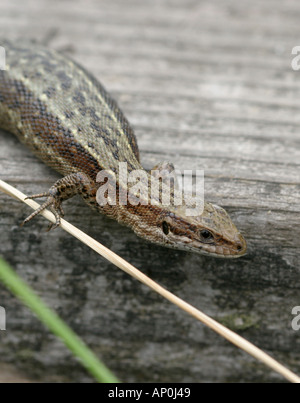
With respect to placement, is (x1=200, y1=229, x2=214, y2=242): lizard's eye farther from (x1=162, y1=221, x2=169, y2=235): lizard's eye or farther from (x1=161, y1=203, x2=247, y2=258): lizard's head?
(x1=162, y1=221, x2=169, y2=235): lizard's eye

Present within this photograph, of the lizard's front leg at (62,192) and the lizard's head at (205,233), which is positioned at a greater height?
the lizard's front leg at (62,192)

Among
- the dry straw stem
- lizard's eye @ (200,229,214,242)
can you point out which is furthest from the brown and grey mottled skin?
the dry straw stem

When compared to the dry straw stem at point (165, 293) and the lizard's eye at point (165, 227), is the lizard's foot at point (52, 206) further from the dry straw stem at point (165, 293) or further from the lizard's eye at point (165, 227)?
the lizard's eye at point (165, 227)

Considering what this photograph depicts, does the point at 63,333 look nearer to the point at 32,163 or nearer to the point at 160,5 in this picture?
the point at 32,163

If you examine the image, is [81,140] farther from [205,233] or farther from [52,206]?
[205,233]

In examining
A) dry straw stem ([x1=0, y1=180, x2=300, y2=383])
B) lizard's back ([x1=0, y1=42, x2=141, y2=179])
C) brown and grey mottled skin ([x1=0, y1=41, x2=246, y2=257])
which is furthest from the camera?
lizard's back ([x1=0, y1=42, x2=141, y2=179])

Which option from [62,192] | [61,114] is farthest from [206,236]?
[61,114]

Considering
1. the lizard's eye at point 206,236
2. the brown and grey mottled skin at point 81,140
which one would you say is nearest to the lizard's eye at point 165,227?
the brown and grey mottled skin at point 81,140

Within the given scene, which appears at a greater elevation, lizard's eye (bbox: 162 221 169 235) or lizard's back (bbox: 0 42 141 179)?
lizard's back (bbox: 0 42 141 179)
